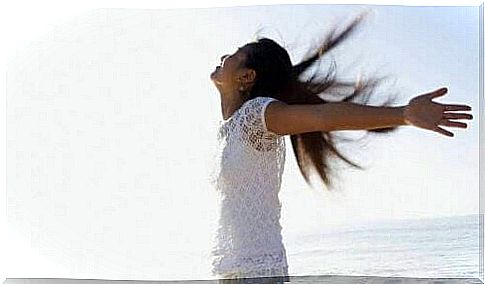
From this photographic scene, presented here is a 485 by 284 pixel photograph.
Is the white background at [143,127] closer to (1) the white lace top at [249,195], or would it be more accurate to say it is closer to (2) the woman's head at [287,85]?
(2) the woman's head at [287,85]

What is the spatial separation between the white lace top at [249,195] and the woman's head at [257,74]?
224 millimetres

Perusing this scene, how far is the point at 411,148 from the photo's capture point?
11.2 ft

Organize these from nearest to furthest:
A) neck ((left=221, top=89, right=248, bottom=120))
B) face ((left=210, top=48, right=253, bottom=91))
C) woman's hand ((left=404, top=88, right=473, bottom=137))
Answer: woman's hand ((left=404, top=88, right=473, bottom=137)) < neck ((left=221, top=89, right=248, bottom=120)) < face ((left=210, top=48, right=253, bottom=91))

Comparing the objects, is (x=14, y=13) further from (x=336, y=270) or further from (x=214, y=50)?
(x=336, y=270)

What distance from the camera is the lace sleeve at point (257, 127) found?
185 centimetres

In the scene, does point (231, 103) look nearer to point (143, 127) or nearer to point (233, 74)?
point (233, 74)

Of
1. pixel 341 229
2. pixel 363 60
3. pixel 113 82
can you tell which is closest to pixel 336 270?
pixel 341 229

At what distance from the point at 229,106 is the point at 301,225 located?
1.26 m

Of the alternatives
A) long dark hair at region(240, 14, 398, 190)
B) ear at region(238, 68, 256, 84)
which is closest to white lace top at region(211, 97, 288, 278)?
long dark hair at region(240, 14, 398, 190)

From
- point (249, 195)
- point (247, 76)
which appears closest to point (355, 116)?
point (249, 195)

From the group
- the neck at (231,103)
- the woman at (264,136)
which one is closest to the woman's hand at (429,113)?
the woman at (264,136)

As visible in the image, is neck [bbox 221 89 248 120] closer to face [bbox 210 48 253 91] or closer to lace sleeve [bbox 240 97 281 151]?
face [bbox 210 48 253 91]

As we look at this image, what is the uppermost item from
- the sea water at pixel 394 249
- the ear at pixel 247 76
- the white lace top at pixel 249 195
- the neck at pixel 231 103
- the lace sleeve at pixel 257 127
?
the ear at pixel 247 76

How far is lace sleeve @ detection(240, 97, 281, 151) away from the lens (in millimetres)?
1851
